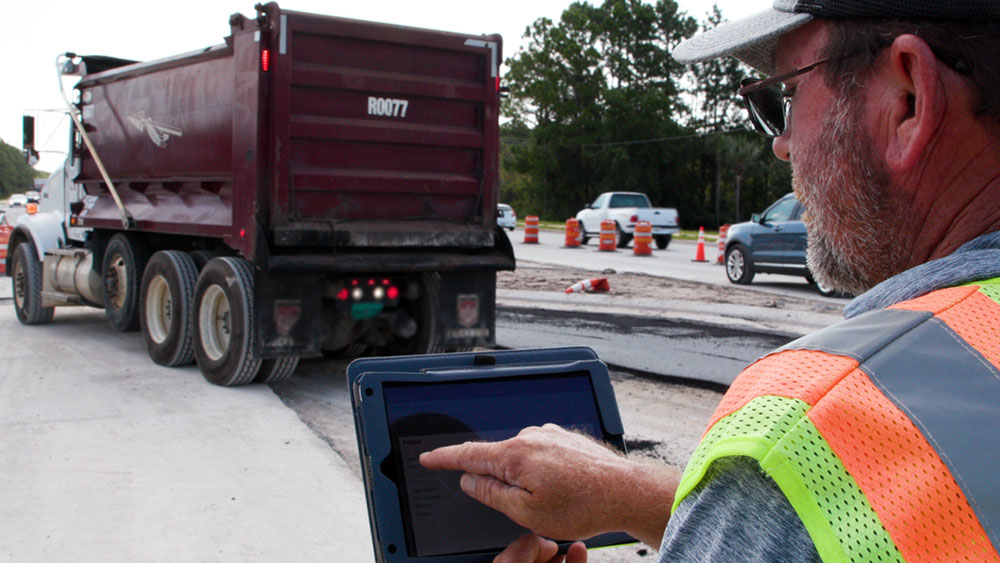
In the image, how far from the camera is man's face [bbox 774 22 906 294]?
1.32 metres

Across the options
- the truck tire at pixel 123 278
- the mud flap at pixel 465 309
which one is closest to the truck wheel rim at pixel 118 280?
the truck tire at pixel 123 278

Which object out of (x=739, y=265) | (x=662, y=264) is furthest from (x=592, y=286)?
(x=662, y=264)

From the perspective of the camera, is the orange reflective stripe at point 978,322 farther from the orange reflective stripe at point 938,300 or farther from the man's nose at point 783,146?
the man's nose at point 783,146

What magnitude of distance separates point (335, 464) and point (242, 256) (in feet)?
8.77

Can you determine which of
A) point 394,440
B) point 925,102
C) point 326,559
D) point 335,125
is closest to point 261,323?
point 335,125

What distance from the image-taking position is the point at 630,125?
2579 inches

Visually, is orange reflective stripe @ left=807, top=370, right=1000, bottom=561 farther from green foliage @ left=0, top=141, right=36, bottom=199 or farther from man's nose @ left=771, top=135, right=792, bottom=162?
green foliage @ left=0, top=141, right=36, bottom=199

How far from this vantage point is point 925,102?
120 centimetres

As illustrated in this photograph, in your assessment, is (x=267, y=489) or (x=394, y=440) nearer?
(x=394, y=440)

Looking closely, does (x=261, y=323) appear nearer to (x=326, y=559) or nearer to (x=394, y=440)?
(x=326, y=559)

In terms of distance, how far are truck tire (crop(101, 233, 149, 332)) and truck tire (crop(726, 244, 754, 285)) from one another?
37.3 feet

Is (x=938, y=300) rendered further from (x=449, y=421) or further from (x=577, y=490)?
(x=449, y=421)

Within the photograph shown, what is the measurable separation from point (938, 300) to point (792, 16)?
540 millimetres

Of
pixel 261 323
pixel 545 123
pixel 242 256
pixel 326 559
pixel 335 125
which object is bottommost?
pixel 326 559
